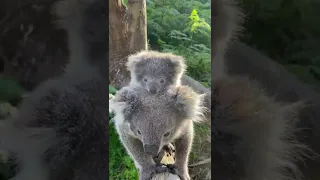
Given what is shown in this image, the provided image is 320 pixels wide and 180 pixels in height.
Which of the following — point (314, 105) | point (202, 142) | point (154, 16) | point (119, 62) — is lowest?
point (202, 142)

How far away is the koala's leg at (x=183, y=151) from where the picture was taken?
173cm

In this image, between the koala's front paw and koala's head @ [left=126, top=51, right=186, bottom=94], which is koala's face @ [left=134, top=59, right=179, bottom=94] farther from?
the koala's front paw

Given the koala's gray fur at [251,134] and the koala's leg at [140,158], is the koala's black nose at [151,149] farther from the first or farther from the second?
the koala's gray fur at [251,134]

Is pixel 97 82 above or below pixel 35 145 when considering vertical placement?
above

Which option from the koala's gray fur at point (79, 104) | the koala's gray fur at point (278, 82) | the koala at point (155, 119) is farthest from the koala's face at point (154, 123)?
the koala's gray fur at point (278, 82)

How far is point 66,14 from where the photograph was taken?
1715mm

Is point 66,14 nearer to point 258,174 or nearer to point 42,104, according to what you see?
point 42,104

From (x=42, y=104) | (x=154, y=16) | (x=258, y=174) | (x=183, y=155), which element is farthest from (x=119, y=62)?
(x=258, y=174)

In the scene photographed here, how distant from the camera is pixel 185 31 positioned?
1773 mm

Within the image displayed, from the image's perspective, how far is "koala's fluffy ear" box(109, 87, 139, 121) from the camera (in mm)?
1717

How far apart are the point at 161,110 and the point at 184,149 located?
19cm

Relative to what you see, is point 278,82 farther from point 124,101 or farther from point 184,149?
point 124,101

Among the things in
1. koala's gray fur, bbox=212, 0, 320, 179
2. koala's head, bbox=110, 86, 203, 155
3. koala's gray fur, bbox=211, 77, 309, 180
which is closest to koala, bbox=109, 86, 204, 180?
koala's head, bbox=110, 86, 203, 155

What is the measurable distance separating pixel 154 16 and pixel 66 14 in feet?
1.18
